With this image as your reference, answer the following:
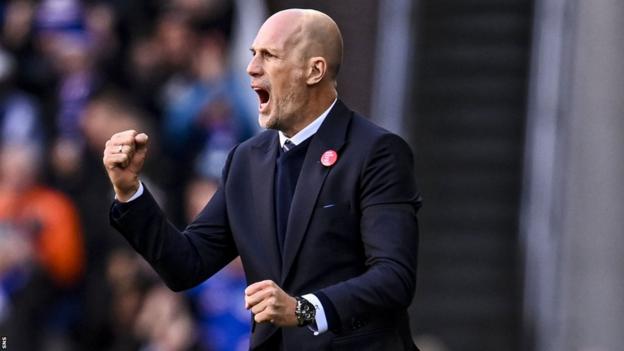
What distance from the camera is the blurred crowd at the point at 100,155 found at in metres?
10.9

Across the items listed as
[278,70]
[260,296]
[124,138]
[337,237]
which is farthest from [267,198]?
[260,296]

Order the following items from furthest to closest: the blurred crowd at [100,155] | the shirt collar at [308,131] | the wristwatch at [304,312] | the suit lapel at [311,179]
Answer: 1. the blurred crowd at [100,155]
2. the shirt collar at [308,131]
3. the suit lapel at [311,179]
4. the wristwatch at [304,312]

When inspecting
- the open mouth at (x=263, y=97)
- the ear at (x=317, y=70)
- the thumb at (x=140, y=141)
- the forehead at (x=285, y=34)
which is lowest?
the thumb at (x=140, y=141)

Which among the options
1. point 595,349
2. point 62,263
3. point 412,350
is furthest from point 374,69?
point 412,350

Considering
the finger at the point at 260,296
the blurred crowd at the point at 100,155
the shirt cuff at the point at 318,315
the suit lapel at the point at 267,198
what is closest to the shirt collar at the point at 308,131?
the suit lapel at the point at 267,198

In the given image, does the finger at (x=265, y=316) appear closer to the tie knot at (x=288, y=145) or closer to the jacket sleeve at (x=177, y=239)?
the jacket sleeve at (x=177, y=239)

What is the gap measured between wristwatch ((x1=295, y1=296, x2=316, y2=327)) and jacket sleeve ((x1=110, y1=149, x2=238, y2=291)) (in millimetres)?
592

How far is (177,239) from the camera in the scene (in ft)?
17.6

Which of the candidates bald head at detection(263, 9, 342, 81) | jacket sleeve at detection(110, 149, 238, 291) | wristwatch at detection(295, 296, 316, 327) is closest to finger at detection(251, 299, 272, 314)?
wristwatch at detection(295, 296, 316, 327)

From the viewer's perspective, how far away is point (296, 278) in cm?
522

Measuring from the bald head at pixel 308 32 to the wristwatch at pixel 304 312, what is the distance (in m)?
0.82

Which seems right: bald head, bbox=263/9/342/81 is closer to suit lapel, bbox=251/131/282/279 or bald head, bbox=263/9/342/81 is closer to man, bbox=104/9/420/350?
man, bbox=104/9/420/350

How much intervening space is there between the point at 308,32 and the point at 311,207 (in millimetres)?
561

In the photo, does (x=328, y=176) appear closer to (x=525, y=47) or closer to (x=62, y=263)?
(x=62, y=263)
